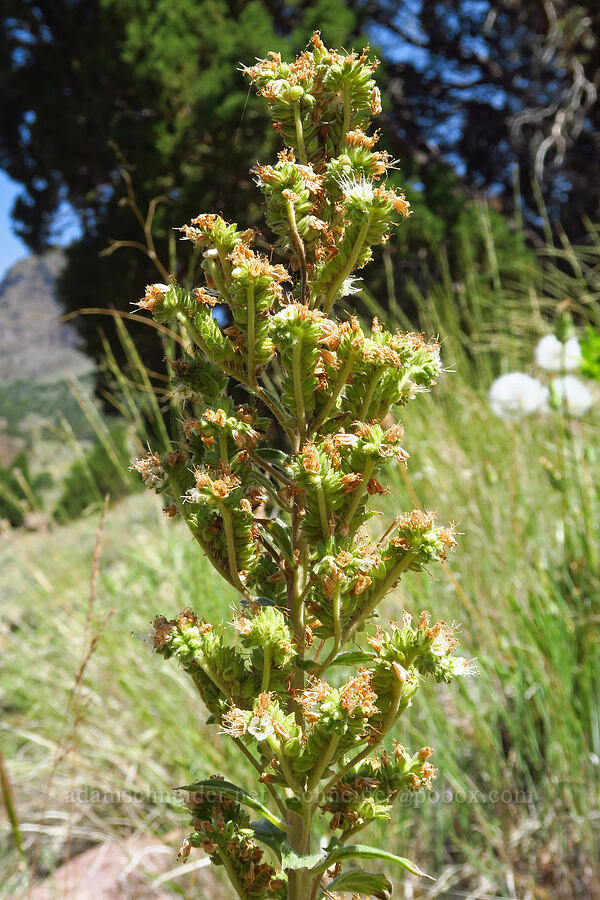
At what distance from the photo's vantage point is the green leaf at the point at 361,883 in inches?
26.0

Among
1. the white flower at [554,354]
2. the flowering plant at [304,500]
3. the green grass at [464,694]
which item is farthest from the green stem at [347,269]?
the white flower at [554,354]

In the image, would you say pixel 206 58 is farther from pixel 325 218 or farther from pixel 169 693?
pixel 325 218

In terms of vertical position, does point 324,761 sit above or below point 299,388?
below

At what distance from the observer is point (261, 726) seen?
2.06ft

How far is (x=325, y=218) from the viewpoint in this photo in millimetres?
729

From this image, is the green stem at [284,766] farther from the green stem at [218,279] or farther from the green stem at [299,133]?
the green stem at [299,133]

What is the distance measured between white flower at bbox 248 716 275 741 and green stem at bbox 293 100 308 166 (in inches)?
20.3

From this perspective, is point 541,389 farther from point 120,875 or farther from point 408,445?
point 120,875

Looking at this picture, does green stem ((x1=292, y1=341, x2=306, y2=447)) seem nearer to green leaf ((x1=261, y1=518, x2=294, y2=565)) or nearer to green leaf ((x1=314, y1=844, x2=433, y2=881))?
green leaf ((x1=261, y1=518, x2=294, y2=565))

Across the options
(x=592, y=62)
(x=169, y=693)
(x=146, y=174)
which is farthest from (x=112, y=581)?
(x=592, y=62)

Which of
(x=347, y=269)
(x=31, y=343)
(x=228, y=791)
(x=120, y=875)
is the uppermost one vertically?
(x=31, y=343)

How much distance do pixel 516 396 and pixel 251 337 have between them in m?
1.86

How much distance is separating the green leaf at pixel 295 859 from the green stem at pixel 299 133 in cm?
63

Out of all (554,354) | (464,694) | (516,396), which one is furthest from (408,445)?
(464,694)
